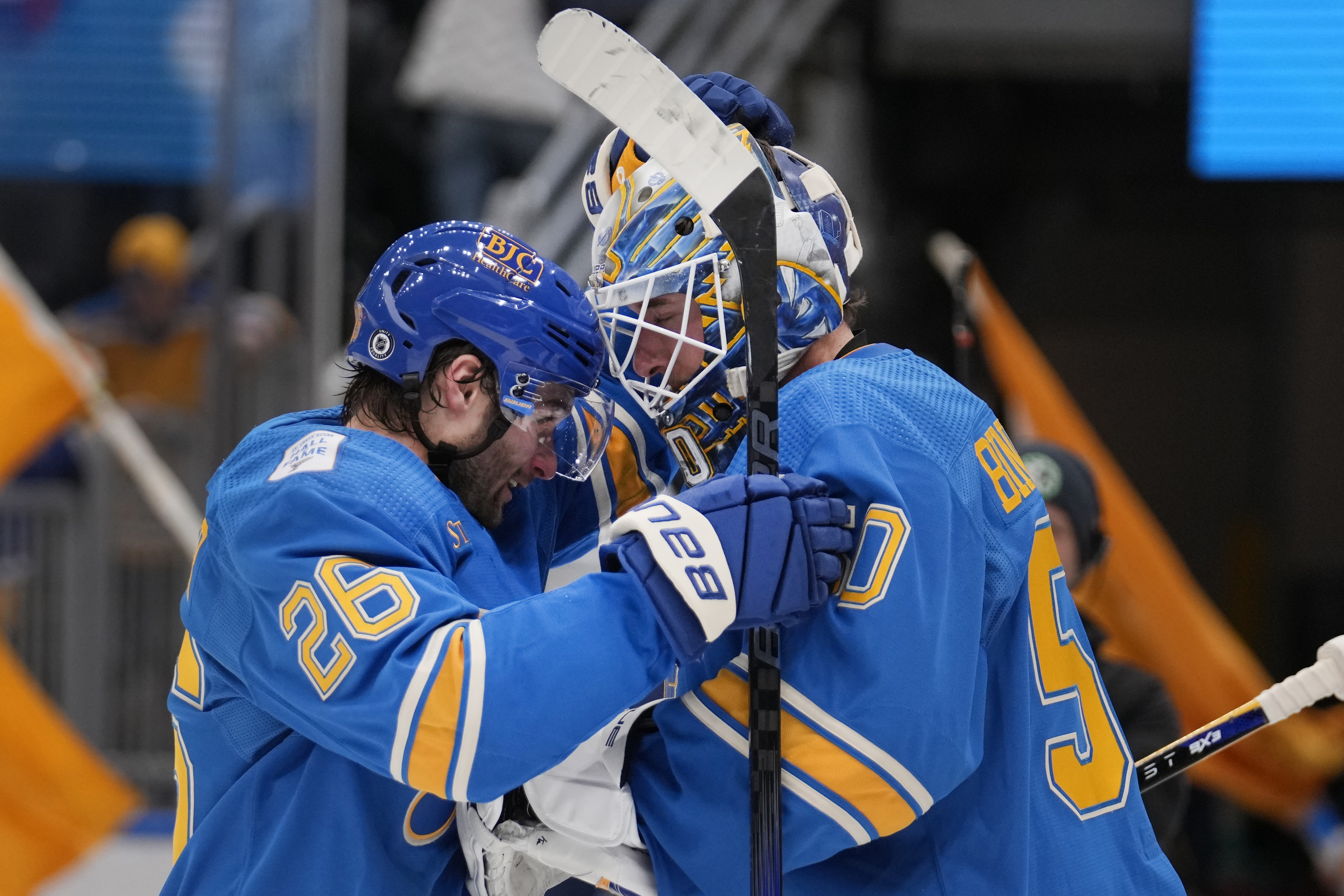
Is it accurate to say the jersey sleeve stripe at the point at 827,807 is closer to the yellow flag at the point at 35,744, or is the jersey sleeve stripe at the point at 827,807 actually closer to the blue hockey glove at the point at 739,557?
the blue hockey glove at the point at 739,557

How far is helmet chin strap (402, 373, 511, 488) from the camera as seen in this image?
169 centimetres

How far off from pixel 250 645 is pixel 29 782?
10.5ft

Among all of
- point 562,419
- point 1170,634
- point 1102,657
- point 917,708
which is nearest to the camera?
point 917,708

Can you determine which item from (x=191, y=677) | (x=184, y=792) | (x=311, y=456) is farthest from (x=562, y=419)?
(x=184, y=792)

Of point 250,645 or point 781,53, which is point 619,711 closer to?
point 250,645

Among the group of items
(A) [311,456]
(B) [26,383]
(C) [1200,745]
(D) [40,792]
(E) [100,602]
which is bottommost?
(E) [100,602]

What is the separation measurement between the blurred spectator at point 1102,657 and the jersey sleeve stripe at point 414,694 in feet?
5.40

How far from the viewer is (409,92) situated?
543cm

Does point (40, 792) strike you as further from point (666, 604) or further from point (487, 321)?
point (666, 604)

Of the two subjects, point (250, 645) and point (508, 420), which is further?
point (508, 420)

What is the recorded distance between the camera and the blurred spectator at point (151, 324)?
540 centimetres

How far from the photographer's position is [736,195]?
1454 mm

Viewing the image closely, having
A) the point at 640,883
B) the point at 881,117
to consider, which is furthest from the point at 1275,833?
the point at 640,883

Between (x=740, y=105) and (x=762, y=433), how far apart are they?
558mm
